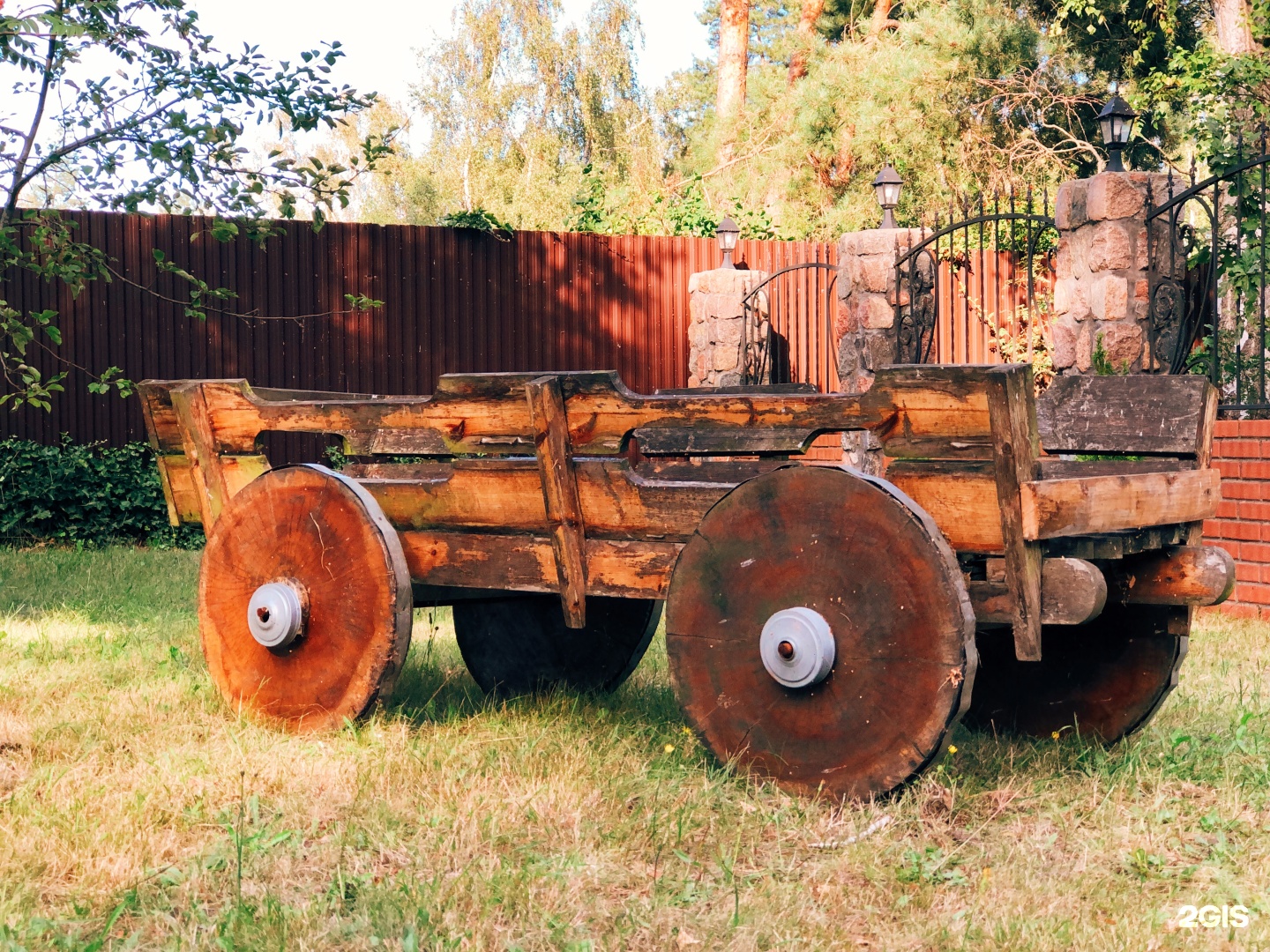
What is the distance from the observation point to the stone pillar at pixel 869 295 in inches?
412

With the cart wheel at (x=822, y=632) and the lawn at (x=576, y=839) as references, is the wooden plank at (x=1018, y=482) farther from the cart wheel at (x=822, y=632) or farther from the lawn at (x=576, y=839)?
the lawn at (x=576, y=839)

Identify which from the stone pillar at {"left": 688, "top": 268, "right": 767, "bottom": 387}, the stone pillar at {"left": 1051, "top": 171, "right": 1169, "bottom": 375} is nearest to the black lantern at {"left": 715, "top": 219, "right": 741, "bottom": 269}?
the stone pillar at {"left": 688, "top": 268, "right": 767, "bottom": 387}

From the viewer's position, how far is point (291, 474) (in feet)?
13.3

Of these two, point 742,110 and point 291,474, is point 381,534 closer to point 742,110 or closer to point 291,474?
point 291,474

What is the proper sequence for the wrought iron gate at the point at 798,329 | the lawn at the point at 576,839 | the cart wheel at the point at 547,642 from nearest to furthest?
the lawn at the point at 576,839 → the cart wheel at the point at 547,642 → the wrought iron gate at the point at 798,329

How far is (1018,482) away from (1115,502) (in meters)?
0.49

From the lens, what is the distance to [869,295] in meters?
10.6

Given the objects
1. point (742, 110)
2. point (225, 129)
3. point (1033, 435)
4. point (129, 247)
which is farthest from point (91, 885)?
point (742, 110)

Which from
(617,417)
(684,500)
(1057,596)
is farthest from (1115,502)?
(617,417)

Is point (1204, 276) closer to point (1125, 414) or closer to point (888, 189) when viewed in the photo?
point (888, 189)

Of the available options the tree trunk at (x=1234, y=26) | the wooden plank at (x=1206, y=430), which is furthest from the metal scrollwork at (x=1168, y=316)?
the tree trunk at (x=1234, y=26)

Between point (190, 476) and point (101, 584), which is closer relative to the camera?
point (190, 476)

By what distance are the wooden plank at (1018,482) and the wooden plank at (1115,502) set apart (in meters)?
0.03

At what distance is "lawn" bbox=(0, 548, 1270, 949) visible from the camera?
271cm
